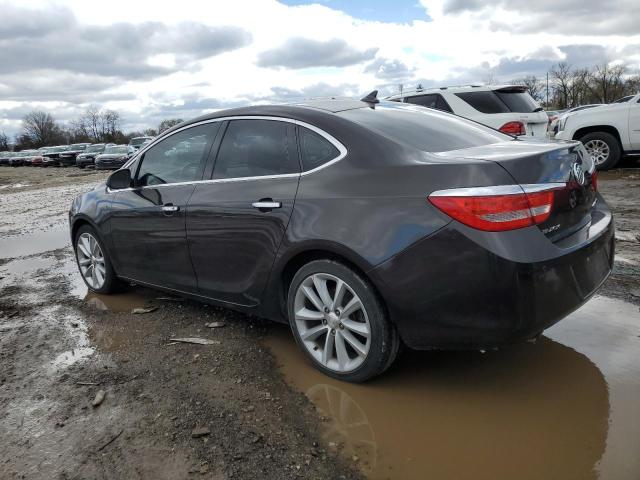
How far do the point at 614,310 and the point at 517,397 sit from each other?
1541 mm

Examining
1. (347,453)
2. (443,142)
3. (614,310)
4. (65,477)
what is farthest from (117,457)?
(614,310)

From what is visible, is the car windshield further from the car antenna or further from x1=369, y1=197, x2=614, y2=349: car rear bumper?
x1=369, y1=197, x2=614, y2=349: car rear bumper

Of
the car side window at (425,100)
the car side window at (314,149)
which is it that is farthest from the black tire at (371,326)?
the car side window at (425,100)

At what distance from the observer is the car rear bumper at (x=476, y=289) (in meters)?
2.47

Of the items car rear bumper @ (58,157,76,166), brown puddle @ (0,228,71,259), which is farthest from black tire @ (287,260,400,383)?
car rear bumper @ (58,157,76,166)

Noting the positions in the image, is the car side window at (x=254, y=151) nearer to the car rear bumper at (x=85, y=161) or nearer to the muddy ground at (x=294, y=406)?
the muddy ground at (x=294, y=406)

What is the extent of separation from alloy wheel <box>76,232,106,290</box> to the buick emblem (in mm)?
3931

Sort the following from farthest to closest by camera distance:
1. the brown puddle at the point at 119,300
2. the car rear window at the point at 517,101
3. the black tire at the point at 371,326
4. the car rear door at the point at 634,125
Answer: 1. the car rear door at the point at 634,125
2. the car rear window at the point at 517,101
3. the brown puddle at the point at 119,300
4. the black tire at the point at 371,326

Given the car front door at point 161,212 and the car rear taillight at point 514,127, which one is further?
the car rear taillight at point 514,127

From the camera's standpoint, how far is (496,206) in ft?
8.18

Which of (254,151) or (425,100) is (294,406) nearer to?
(254,151)

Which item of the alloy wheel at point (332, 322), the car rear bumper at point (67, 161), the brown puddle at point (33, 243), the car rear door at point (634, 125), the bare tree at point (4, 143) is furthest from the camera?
the bare tree at point (4, 143)

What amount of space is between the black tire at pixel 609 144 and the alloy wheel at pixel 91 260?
32.9ft

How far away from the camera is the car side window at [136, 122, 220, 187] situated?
3906 millimetres
